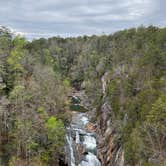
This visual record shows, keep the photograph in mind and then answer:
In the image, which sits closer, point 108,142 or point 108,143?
point 108,143

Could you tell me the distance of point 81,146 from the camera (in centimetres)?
3928

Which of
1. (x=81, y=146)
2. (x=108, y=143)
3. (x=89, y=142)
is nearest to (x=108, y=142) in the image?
(x=108, y=143)

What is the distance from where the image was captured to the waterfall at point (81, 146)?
35800mm

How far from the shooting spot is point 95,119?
171 feet

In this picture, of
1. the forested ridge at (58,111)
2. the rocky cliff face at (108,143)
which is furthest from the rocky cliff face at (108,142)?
the forested ridge at (58,111)

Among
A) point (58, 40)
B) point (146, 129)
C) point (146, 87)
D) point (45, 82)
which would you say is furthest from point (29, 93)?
point (58, 40)

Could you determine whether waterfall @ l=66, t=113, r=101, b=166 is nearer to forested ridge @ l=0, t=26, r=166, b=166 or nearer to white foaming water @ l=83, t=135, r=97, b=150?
white foaming water @ l=83, t=135, r=97, b=150

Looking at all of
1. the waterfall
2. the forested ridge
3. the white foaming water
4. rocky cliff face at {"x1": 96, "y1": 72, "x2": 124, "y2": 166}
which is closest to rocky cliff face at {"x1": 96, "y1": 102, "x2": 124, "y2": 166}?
rocky cliff face at {"x1": 96, "y1": 72, "x2": 124, "y2": 166}

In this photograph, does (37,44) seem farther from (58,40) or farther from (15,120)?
(15,120)

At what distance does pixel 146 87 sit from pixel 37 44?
244 ft

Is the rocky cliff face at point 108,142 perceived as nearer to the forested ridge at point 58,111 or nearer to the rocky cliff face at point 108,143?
the rocky cliff face at point 108,143

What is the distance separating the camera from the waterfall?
3580 cm

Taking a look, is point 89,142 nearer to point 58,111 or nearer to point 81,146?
point 81,146

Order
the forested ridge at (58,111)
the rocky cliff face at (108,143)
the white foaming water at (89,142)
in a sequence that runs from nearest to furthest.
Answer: the forested ridge at (58,111)
the rocky cliff face at (108,143)
the white foaming water at (89,142)
